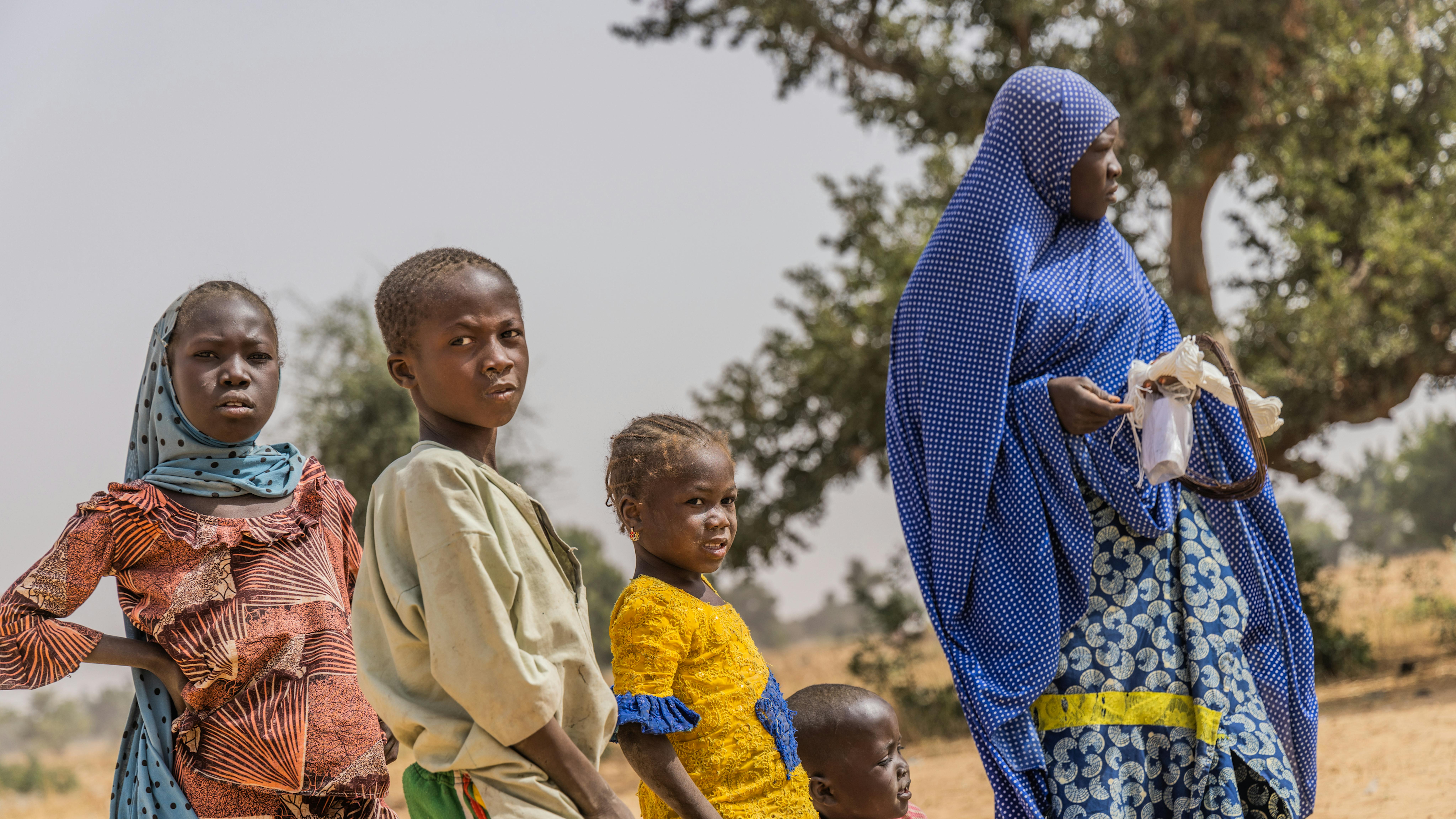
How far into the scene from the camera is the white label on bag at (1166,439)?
3521mm

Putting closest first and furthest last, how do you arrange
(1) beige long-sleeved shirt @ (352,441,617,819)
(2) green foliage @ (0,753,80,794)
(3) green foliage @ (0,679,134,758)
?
(1) beige long-sleeved shirt @ (352,441,617,819) < (2) green foliage @ (0,753,80,794) < (3) green foliage @ (0,679,134,758)

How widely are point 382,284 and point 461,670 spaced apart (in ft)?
2.58

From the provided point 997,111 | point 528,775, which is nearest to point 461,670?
point 528,775

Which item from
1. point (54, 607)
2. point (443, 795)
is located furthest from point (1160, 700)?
point (54, 607)

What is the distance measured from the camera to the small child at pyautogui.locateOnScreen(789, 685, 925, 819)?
3209mm

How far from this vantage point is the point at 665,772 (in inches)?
102

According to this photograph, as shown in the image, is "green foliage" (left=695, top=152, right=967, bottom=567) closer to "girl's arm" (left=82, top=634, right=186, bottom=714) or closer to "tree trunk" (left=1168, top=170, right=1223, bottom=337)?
"tree trunk" (left=1168, top=170, right=1223, bottom=337)

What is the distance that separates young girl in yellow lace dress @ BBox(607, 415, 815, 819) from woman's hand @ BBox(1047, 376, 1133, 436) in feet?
3.78

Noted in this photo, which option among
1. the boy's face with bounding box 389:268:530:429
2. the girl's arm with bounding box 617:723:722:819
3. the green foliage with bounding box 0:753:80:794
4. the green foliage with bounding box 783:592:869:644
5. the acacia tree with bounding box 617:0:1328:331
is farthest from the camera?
the green foliage with bounding box 783:592:869:644

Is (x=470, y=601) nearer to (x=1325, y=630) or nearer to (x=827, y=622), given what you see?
(x=1325, y=630)

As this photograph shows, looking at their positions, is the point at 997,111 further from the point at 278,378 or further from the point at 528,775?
the point at 528,775

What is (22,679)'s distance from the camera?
115 inches

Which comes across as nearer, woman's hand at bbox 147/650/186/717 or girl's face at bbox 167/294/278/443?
woman's hand at bbox 147/650/186/717

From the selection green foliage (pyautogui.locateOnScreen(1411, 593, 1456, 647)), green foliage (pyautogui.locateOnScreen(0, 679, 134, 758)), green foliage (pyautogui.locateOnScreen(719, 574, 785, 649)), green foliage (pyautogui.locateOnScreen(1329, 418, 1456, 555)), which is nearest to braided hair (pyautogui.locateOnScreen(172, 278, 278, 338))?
green foliage (pyautogui.locateOnScreen(1411, 593, 1456, 647))
